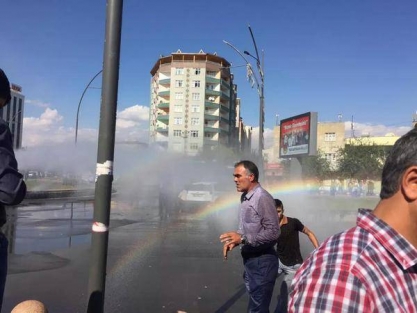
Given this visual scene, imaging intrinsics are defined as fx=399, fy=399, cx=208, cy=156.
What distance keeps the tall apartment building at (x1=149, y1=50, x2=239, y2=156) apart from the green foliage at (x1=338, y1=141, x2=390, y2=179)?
37545 mm

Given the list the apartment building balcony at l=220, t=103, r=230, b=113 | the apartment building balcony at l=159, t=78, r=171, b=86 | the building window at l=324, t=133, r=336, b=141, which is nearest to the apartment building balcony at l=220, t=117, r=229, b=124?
the apartment building balcony at l=220, t=103, r=230, b=113

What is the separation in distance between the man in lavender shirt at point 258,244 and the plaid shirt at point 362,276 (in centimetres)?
293

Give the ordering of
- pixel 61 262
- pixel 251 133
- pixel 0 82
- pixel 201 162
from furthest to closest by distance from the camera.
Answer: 1. pixel 251 133
2. pixel 201 162
3. pixel 61 262
4. pixel 0 82

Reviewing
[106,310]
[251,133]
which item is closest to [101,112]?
[106,310]

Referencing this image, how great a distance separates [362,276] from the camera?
1018mm

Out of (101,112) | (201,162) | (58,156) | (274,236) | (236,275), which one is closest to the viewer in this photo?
(101,112)

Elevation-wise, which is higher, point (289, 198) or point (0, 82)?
point (0, 82)

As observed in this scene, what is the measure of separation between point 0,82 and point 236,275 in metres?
6.26

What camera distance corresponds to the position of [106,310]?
5.45 m

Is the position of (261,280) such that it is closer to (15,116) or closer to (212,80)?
(15,116)

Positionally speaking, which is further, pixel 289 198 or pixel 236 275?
pixel 289 198

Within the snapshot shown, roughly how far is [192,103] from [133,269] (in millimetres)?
86528

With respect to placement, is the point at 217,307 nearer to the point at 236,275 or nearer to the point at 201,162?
the point at 236,275

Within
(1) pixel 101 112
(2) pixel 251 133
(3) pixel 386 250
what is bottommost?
(3) pixel 386 250
